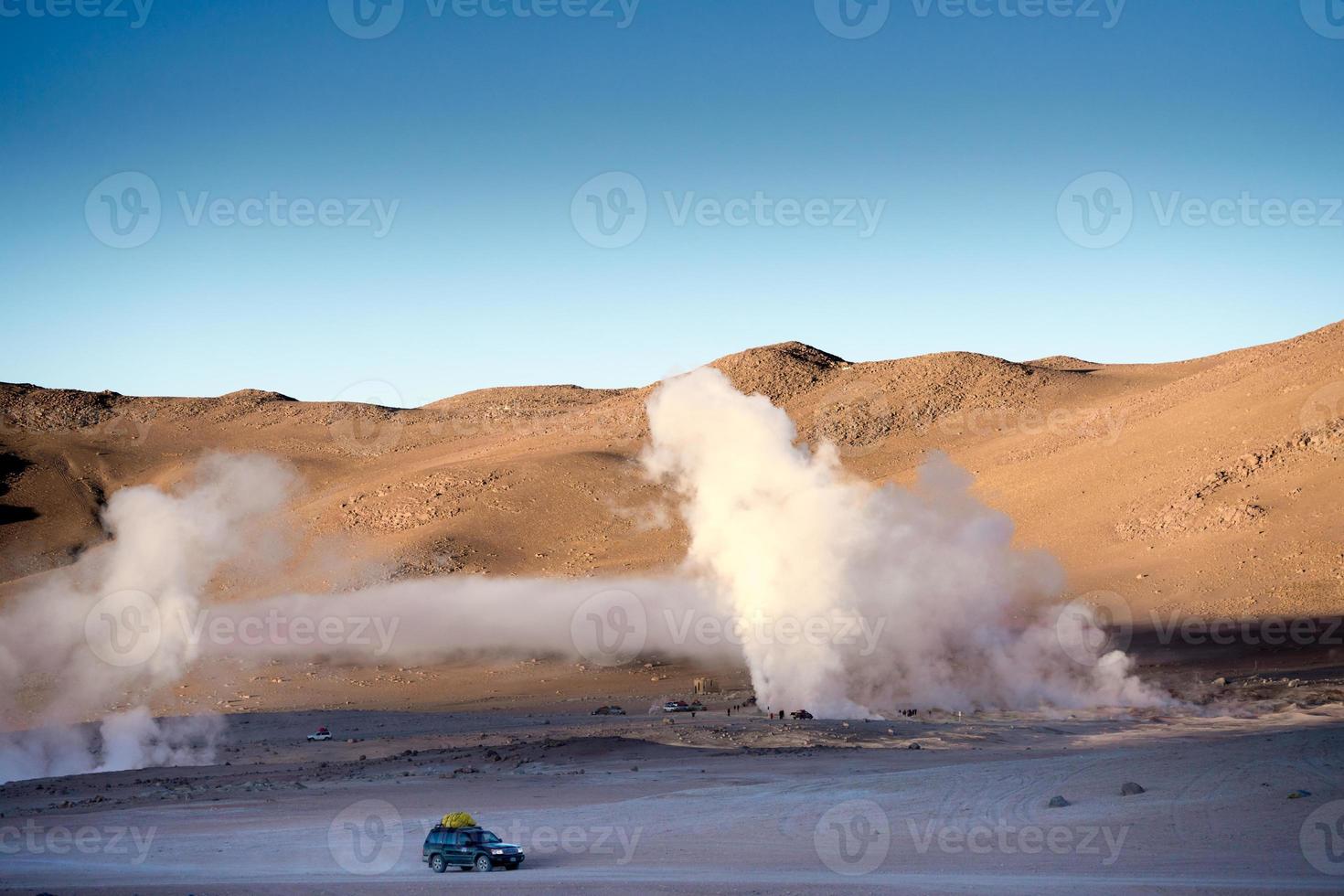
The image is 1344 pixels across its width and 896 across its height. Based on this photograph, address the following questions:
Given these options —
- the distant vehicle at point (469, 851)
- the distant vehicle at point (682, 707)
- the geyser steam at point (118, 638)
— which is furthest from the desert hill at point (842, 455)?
the distant vehicle at point (469, 851)

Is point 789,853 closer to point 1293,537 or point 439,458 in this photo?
point 1293,537

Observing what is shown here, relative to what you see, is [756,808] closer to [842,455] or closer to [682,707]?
[682,707]

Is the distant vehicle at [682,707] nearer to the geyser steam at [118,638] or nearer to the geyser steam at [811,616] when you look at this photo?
the geyser steam at [811,616]

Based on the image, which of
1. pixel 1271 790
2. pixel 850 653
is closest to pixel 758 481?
pixel 850 653

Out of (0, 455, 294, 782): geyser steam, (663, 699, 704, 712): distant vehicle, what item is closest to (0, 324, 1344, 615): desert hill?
(0, 455, 294, 782): geyser steam

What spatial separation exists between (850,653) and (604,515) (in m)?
51.9

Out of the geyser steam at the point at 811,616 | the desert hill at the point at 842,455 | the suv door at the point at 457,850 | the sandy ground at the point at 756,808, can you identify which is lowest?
the sandy ground at the point at 756,808

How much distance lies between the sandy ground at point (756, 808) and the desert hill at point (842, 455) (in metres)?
24.5

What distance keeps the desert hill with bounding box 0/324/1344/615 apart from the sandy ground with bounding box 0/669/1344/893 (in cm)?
2451

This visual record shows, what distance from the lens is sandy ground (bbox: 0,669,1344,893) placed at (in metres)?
23.0

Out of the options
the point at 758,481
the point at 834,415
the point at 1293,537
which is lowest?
the point at 1293,537

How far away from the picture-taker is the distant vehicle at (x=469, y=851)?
24.7m

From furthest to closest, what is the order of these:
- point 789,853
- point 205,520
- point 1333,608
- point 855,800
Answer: point 205,520 < point 1333,608 < point 855,800 < point 789,853

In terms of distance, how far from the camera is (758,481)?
179 ft
